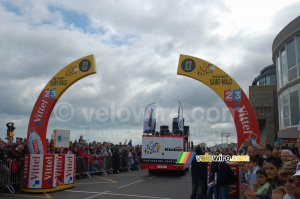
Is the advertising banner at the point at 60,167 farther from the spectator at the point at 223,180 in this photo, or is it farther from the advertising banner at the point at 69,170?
the spectator at the point at 223,180

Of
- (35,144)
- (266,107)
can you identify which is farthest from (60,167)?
(266,107)

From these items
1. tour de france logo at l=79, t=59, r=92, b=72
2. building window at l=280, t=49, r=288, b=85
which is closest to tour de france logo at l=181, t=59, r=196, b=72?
tour de france logo at l=79, t=59, r=92, b=72

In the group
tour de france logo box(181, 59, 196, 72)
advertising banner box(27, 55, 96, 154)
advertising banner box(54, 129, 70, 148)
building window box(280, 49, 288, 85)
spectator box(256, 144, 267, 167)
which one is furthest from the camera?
building window box(280, 49, 288, 85)

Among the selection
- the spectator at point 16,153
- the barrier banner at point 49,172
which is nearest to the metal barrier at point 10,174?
the spectator at point 16,153

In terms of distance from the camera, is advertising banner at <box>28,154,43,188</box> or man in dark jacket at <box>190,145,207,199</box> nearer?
man in dark jacket at <box>190,145,207,199</box>

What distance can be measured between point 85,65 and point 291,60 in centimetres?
1617

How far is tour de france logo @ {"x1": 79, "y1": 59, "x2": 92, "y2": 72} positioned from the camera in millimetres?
12414

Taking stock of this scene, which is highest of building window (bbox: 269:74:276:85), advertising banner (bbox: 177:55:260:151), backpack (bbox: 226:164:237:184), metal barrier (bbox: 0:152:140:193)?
building window (bbox: 269:74:276:85)

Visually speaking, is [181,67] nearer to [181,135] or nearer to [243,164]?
[243,164]

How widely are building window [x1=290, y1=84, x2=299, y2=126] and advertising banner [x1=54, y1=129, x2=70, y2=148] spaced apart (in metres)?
15.9

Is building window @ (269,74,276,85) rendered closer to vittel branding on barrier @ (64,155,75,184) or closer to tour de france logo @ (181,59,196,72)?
tour de france logo @ (181,59,196,72)

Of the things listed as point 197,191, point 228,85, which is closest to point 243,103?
point 228,85

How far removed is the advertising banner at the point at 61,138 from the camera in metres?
13.2

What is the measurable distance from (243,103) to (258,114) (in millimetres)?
33097
